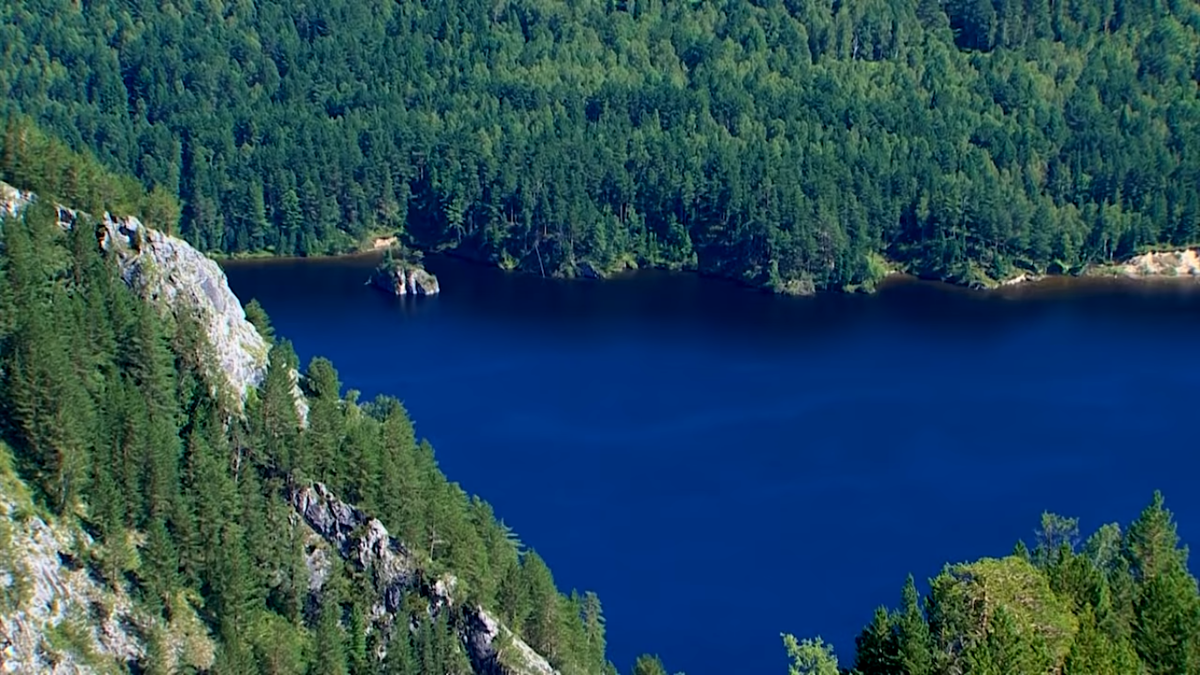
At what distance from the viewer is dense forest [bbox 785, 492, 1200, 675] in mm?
43594

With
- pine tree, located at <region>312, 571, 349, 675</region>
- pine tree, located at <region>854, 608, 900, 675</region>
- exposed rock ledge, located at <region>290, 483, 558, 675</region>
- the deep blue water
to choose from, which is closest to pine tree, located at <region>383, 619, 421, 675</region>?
pine tree, located at <region>312, 571, 349, 675</region>

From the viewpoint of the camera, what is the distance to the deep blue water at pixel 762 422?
294 feet

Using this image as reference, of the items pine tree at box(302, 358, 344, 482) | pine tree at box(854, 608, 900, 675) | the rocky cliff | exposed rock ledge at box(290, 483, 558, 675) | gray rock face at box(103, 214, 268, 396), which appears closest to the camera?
pine tree at box(854, 608, 900, 675)

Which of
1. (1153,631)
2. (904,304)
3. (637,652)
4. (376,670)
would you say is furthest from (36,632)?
(904,304)

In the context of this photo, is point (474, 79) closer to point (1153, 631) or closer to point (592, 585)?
point (592, 585)

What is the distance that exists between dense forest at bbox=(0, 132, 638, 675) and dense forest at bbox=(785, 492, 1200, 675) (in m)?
23.6

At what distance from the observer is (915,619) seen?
45.9 meters

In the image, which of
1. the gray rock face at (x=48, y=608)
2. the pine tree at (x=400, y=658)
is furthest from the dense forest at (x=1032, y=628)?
the gray rock face at (x=48, y=608)

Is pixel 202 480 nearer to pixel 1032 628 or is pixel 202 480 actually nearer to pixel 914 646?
pixel 914 646

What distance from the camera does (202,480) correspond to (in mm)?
68875

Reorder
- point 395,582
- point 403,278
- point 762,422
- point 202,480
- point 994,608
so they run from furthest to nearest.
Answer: point 403,278
point 762,422
point 395,582
point 202,480
point 994,608

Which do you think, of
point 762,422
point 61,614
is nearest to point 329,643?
point 61,614

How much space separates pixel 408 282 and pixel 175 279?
74.8 meters

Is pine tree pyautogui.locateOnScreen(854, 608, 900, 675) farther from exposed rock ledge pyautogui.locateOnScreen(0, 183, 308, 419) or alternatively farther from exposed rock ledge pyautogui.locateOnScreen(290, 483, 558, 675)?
exposed rock ledge pyautogui.locateOnScreen(0, 183, 308, 419)
